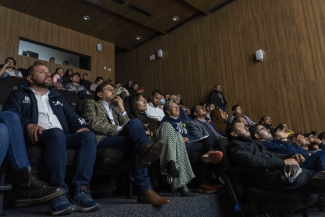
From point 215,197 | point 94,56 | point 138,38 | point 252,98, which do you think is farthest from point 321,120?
point 94,56

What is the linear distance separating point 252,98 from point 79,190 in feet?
13.1

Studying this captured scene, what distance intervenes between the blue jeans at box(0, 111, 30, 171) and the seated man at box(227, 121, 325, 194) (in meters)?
1.13

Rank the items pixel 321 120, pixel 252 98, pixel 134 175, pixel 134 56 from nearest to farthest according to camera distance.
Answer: pixel 134 175 < pixel 321 120 < pixel 252 98 < pixel 134 56

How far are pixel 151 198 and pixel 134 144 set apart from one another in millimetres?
304

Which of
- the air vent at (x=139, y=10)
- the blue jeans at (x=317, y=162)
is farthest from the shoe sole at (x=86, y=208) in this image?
the air vent at (x=139, y=10)

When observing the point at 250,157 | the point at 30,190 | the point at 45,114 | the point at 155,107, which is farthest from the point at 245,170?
the point at 155,107

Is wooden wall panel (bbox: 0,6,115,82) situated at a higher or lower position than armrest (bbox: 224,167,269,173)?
higher

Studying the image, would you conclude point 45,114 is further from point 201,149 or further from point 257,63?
point 257,63

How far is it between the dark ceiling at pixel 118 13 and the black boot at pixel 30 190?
14.6 feet

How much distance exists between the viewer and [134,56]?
707 centimetres

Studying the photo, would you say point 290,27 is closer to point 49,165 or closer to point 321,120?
point 321,120

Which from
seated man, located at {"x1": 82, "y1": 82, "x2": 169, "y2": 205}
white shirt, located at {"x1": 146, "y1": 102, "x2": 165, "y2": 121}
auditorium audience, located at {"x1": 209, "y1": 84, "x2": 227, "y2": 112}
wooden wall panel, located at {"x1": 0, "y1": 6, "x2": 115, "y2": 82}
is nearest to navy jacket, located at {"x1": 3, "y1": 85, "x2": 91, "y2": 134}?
seated man, located at {"x1": 82, "y1": 82, "x2": 169, "y2": 205}

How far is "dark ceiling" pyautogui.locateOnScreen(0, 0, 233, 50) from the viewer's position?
16.7 feet

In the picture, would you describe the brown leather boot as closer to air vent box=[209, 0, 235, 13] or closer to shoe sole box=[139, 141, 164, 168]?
shoe sole box=[139, 141, 164, 168]
